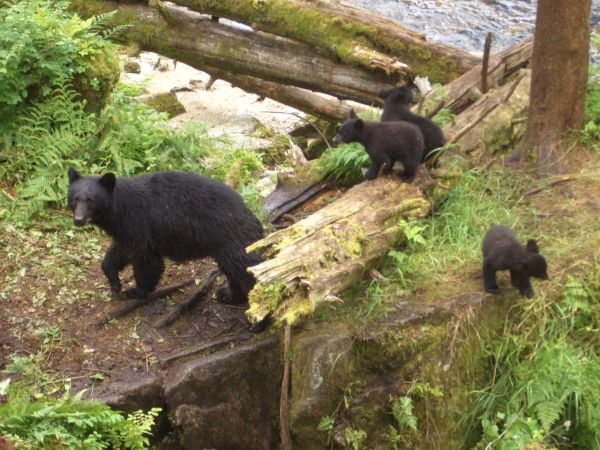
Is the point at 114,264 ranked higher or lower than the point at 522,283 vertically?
lower

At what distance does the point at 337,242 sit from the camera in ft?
19.8

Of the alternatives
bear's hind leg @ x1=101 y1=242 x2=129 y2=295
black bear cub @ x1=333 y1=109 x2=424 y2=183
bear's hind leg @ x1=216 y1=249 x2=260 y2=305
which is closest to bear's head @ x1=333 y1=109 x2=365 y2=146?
black bear cub @ x1=333 y1=109 x2=424 y2=183

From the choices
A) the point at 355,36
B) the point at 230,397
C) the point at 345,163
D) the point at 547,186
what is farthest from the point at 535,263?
the point at 355,36

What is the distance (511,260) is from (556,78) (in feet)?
9.26

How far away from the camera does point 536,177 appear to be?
7699mm

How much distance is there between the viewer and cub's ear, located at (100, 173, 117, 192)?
256 inches

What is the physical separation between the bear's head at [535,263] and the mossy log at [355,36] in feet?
14.9

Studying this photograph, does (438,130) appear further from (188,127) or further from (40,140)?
(40,140)

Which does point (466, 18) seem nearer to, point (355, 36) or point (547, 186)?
point (355, 36)

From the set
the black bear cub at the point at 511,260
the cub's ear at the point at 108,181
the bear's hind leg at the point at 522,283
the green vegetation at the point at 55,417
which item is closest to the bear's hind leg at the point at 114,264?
the cub's ear at the point at 108,181

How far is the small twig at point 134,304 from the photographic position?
6.73 metres

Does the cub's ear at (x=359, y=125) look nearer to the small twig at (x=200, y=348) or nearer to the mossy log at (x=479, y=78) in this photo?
the mossy log at (x=479, y=78)

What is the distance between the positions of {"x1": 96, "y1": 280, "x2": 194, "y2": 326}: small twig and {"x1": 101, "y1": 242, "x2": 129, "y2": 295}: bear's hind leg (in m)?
0.22

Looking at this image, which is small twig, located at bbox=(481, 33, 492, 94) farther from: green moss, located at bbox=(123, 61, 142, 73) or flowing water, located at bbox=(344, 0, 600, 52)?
green moss, located at bbox=(123, 61, 142, 73)
